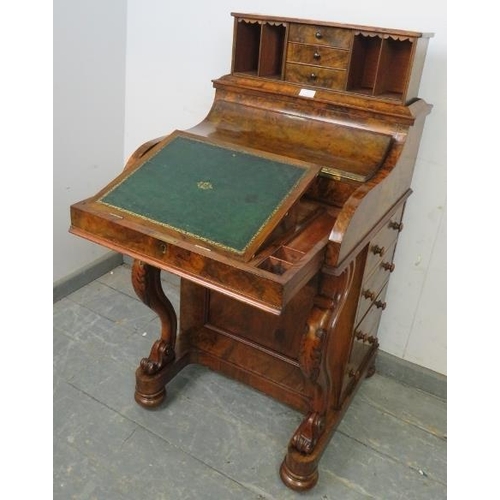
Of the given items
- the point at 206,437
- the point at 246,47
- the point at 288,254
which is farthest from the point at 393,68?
the point at 206,437

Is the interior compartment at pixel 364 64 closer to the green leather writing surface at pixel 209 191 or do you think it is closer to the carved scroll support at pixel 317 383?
the green leather writing surface at pixel 209 191

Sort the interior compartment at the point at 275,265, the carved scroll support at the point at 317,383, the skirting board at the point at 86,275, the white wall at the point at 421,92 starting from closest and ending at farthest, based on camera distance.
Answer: the interior compartment at the point at 275,265 → the carved scroll support at the point at 317,383 → the white wall at the point at 421,92 → the skirting board at the point at 86,275

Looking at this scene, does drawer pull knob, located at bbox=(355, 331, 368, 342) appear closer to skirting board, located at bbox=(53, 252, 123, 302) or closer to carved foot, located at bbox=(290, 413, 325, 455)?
carved foot, located at bbox=(290, 413, 325, 455)

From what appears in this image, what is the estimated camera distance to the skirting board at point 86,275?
272cm

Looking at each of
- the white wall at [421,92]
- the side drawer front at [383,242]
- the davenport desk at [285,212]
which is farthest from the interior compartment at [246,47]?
the side drawer front at [383,242]

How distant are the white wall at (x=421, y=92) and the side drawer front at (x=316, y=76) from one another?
0.36 m

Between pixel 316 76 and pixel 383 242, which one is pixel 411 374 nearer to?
pixel 383 242

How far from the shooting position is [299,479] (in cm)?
178

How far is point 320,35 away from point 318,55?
0.06 m

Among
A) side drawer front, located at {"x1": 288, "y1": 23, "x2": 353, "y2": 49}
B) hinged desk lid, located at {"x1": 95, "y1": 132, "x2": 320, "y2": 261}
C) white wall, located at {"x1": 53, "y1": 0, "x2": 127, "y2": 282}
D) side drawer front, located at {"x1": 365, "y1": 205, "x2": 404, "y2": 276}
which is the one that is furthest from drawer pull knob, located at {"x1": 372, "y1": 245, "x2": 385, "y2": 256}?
white wall, located at {"x1": 53, "y1": 0, "x2": 127, "y2": 282}

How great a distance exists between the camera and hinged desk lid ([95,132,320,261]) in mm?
1367

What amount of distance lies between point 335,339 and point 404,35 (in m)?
1.01

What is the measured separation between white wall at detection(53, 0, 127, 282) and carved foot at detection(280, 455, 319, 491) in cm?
157

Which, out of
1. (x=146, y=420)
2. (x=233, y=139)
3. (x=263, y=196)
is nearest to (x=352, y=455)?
(x=146, y=420)
